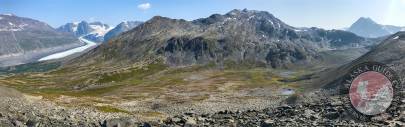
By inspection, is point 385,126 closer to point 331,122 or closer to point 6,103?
point 331,122

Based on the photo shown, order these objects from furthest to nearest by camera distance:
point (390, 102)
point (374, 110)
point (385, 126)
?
point (390, 102) < point (374, 110) < point (385, 126)

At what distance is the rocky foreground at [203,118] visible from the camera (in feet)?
163

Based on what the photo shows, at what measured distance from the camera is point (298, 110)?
58.4 meters

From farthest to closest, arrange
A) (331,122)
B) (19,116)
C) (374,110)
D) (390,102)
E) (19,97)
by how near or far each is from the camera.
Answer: (19,97) → (19,116) → (390,102) → (374,110) → (331,122)

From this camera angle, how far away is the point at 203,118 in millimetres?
59406


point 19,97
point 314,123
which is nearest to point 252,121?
point 314,123

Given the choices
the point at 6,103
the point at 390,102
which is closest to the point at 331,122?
the point at 390,102

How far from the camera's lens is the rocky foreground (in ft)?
163

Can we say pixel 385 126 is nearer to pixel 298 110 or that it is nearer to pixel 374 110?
pixel 374 110

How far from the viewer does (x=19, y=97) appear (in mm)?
79250

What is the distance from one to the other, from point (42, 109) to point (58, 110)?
8.29ft

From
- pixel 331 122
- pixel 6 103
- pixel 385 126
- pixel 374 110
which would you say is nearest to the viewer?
pixel 385 126

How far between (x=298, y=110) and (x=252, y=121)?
776 centimetres

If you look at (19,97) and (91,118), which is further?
(19,97)
